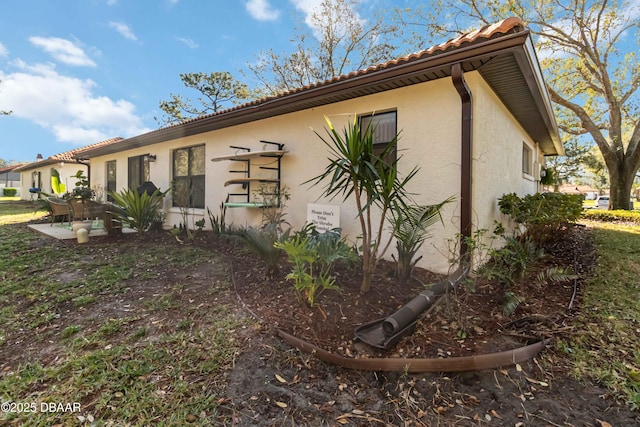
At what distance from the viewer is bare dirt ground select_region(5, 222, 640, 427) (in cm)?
185

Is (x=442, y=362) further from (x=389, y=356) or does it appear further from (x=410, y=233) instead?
(x=410, y=233)

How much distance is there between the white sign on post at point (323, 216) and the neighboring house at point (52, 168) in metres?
11.7

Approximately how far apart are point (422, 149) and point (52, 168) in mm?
22793

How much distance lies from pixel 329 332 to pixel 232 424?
110 cm

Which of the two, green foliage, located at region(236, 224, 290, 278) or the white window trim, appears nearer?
green foliage, located at region(236, 224, 290, 278)

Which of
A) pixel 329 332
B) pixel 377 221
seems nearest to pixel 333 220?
pixel 377 221

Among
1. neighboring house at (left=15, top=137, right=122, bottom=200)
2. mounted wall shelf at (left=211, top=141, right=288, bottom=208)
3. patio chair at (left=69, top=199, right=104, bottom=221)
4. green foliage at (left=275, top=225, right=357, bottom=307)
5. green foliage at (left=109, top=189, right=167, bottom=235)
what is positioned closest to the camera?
green foliage at (left=275, top=225, right=357, bottom=307)

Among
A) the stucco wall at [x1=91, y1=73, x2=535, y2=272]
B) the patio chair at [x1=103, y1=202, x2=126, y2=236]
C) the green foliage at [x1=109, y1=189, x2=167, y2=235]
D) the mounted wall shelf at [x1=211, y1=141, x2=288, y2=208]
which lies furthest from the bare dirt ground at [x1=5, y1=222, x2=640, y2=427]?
the patio chair at [x1=103, y1=202, x2=126, y2=236]

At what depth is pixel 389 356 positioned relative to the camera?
237 cm

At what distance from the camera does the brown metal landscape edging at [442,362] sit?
2.12 metres

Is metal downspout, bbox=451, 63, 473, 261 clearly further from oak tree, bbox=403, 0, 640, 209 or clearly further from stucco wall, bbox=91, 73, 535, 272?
oak tree, bbox=403, 0, 640, 209

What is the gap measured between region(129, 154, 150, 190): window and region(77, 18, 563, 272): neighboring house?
110 inches

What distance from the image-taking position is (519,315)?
295 centimetres

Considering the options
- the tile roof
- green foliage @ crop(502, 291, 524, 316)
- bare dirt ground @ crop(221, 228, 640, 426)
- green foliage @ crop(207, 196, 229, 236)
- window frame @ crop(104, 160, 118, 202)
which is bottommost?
bare dirt ground @ crop(221, 228, 640, 426)
